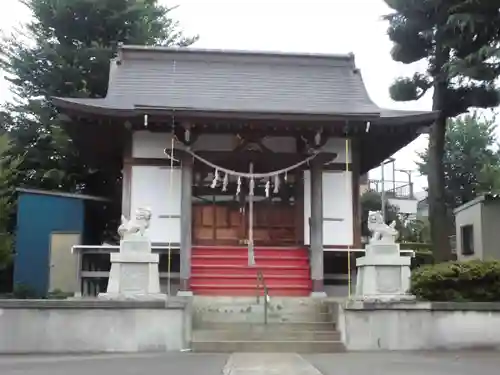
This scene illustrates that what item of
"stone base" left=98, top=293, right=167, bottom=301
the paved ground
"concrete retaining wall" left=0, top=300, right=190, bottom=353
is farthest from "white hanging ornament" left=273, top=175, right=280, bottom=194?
the paved ground

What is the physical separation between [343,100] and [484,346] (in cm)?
684

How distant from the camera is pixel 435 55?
60.5 ft

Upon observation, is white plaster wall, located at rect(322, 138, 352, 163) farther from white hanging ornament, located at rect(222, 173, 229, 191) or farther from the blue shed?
the blue shed

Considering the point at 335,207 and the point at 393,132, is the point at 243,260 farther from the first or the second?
the point at 393,132

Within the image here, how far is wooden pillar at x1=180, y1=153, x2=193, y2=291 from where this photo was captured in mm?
12445

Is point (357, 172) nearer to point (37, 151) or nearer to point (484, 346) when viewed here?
point (484, 346)

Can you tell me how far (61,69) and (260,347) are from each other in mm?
14044

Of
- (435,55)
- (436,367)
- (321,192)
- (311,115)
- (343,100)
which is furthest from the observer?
(435,55)

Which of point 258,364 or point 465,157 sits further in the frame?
point 465,157

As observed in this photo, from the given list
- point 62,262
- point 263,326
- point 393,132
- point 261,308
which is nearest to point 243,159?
point 393,132

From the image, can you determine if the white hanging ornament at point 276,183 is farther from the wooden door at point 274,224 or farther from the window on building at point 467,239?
the window on building at point 467,239

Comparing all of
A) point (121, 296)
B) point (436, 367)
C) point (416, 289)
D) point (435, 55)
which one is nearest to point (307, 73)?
point (435, 55)

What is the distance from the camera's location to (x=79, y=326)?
9.99 m

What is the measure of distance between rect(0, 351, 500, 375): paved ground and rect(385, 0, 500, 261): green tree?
8957 millimetres
